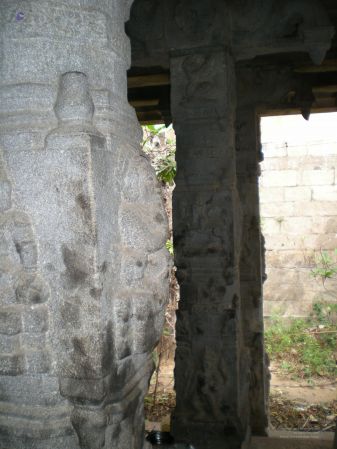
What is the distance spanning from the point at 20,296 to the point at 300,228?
822 centimetres

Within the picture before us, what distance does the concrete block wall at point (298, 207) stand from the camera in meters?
8.95

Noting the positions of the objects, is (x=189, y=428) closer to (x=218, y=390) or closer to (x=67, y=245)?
(x=218, y=390)

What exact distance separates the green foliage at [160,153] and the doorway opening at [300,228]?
209cm

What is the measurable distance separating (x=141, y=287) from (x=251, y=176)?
3.48 metres

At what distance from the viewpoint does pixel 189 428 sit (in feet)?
11.2

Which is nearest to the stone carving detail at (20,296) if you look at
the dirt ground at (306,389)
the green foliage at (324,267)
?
the dirt ground at (306,389)

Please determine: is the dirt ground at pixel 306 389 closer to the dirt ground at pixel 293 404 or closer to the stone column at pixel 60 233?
the dirt ground at pixel 293 404

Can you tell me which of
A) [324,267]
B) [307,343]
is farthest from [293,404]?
[324,267]

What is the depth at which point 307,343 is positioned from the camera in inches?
324

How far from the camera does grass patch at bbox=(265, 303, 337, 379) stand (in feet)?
25.0

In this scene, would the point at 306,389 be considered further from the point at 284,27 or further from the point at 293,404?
the point at 284,27

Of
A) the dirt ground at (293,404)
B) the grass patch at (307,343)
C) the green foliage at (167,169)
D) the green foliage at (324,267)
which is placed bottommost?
the dirt ground at (293,404)

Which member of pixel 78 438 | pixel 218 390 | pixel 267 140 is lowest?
pixel 218 390

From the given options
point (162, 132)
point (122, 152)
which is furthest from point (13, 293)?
point (162, 132)
